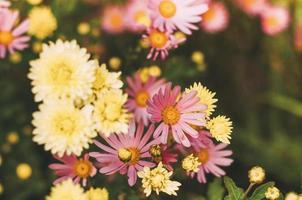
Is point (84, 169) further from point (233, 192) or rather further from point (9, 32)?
point (9, 32)

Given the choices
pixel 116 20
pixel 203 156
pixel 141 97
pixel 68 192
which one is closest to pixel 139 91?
pixel 141 97

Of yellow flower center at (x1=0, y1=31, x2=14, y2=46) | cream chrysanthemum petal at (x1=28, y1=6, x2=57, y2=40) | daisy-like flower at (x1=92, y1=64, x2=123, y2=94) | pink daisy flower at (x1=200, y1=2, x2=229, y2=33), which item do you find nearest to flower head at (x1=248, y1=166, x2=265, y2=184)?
daisy-like flower at (x1=92, y1=64, x2=123, y2=94)

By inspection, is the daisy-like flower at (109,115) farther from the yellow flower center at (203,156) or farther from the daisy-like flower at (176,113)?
the yellow flower center at (203,156)

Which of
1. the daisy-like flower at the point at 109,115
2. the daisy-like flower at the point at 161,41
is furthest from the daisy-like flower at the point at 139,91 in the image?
the daisy-like flower at the point at 109,115

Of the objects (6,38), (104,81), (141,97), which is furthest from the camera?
(6,38)

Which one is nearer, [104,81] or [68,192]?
[68,192]

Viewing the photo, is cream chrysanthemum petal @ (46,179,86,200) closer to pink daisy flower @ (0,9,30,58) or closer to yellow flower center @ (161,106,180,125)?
yellow flower center @ (161,106,180,125)
